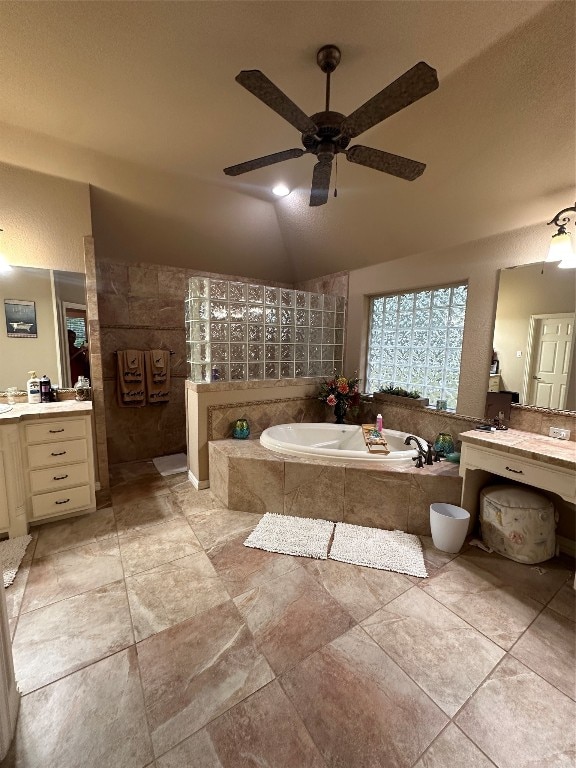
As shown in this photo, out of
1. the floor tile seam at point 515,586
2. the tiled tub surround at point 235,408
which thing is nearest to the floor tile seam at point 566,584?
the floor tile seam at point 515,586

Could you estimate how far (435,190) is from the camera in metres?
2.31

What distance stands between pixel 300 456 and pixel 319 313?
1.71m

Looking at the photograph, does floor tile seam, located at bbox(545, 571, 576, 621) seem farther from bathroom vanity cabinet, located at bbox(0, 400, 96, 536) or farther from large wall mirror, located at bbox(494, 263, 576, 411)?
bathroom vanity cabinet, located at bbox(0, 400, 96, 536)

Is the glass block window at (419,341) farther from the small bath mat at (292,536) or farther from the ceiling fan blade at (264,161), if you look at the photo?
the ceiling fan blade at (264,161)

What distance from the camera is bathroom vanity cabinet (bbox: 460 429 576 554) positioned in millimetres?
1738

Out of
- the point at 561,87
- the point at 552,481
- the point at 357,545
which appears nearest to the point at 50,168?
the point at 561,87

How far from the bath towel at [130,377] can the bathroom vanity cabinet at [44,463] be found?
96 cm

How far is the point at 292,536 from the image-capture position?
2.20 metres

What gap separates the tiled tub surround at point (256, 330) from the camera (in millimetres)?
2863

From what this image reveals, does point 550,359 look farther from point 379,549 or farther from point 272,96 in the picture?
point 272,96

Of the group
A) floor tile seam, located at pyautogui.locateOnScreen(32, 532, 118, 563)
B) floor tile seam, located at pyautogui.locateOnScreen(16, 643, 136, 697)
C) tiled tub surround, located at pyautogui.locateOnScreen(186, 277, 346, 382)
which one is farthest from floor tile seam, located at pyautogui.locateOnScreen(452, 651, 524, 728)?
tiled tub surround, located at pyautogui.locateOnScreen(186, 277, 346, 382)

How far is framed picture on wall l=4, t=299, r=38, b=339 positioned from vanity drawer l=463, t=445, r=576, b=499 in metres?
3.47

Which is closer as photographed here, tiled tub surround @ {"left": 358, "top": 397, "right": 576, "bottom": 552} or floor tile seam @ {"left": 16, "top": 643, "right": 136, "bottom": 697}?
floor tile seam @ {"left": 16, "top": 643, "right": 136, "bottom": 697}

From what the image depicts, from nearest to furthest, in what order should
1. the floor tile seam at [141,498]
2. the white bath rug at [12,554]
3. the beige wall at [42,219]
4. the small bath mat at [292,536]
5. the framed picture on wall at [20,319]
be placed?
the white bath rug at [12,554]
the small bath mat at [292,536]
the beige wall at [42,219]
the framed picture on wall at [20,319]
the floor tile seam at [141,498]
